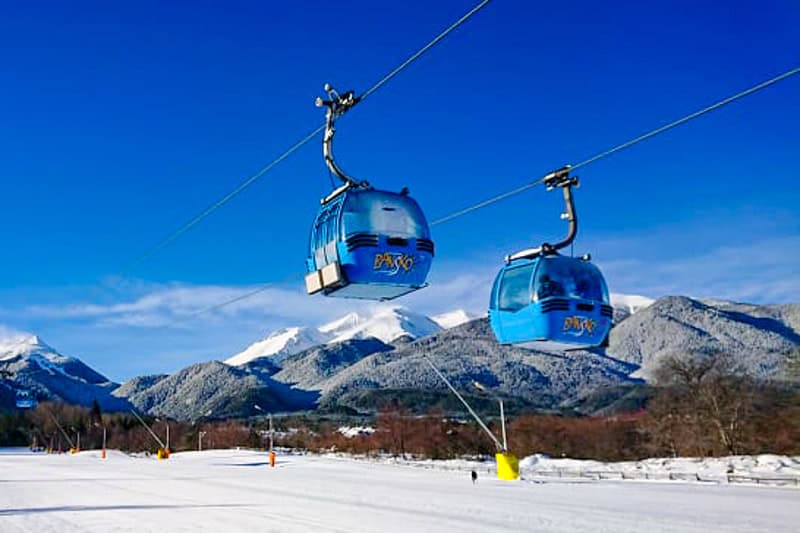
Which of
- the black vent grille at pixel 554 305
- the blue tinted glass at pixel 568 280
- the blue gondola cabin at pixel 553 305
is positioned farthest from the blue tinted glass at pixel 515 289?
the black vent grille at pixel 554 305

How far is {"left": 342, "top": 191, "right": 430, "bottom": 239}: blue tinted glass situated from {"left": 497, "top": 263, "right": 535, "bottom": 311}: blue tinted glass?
1.88 m

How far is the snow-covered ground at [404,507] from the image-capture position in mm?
19256

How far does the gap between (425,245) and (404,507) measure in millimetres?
12414

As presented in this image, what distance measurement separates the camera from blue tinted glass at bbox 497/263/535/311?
48.5 ft

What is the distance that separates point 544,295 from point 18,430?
20356 cm

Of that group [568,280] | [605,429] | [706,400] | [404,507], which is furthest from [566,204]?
[605,429]

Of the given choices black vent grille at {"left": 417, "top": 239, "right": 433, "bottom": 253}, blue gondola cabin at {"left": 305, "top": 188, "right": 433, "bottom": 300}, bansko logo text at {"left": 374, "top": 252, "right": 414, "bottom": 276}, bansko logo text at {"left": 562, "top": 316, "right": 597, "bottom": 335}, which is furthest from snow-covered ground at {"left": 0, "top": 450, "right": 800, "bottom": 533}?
black vent grille at {"left": 417, "top": 239, "right": 433, "bottom": 253}

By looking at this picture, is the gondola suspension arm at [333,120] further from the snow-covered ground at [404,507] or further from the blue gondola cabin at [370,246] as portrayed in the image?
the snow-covered ground at [404,507]

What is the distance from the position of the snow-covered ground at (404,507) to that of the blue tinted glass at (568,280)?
6.64 meters

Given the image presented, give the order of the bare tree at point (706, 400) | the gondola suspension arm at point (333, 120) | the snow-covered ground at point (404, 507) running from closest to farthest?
the gondola suspension arm at point (333, 120) → the snow-covered ground at point (404, 507) → the bare tree at point (706, 400)

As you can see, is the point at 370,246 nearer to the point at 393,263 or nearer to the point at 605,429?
the point at 393,263

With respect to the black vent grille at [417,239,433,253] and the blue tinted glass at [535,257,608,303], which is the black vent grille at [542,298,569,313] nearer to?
the blue tinted glass at [535,257,608,303]

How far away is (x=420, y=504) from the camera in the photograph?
25.1 m

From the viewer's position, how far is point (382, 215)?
1422cm
